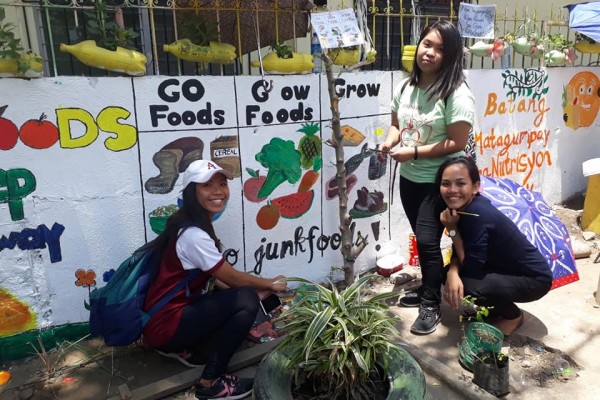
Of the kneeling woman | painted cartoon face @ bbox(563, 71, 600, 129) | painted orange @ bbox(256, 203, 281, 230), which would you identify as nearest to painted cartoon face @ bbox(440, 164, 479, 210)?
the kneeling woman

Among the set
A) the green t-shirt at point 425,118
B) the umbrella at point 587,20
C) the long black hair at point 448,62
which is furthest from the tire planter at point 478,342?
the umbrella at point 587,20

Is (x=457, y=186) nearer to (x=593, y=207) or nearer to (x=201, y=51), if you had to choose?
(x=201, y=51)

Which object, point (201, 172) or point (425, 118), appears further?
point (425, 118)

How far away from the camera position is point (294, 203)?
10.9 feet

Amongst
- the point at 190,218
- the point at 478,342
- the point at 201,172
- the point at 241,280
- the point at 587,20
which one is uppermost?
the point at 587,20

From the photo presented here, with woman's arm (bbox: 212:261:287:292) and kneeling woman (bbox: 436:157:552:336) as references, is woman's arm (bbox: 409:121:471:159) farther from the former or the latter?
woman's arm (bbox: 212:261:287:292)

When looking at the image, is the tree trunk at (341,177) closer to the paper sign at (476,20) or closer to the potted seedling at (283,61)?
the potted seedling at (283,61)

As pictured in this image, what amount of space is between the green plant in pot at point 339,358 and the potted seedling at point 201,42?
1642 mm

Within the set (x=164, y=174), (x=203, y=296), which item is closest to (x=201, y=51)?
(x=164, y=174)

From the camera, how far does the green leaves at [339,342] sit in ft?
6.18

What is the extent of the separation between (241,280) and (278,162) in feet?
3.57

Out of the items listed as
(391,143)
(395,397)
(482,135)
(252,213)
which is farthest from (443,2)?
(395,397)

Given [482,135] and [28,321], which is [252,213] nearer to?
Answer: [28,321]

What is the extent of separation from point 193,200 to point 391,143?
4.48ft
